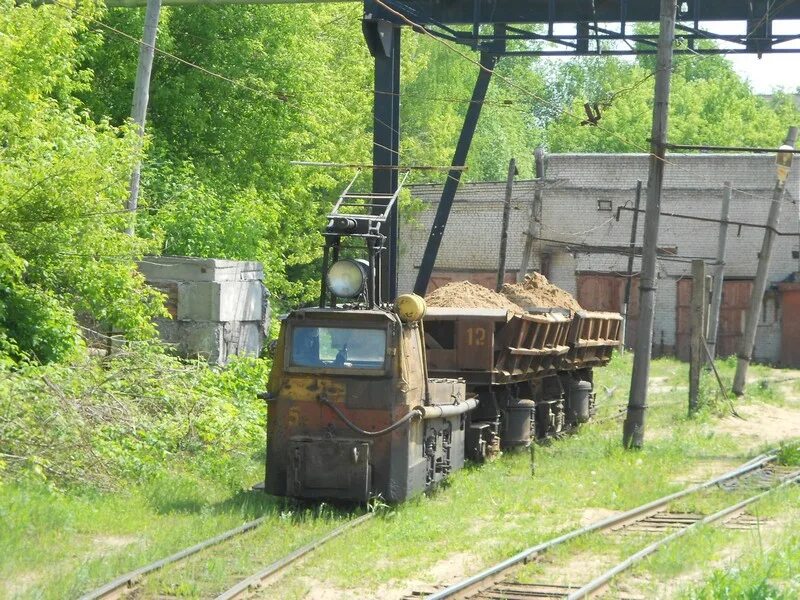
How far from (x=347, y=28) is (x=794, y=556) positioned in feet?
103

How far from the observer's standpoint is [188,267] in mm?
23266

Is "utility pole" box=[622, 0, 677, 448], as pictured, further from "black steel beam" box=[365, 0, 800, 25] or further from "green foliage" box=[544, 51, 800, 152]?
"green foliage" box=[544, 51, 800, 152]

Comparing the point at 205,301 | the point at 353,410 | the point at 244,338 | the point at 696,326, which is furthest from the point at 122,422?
the point at 696,326

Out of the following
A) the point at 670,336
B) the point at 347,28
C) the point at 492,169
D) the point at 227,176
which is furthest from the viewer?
the point at 492,169

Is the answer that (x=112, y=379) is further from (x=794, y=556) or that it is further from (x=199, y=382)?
(x=794, y=556)

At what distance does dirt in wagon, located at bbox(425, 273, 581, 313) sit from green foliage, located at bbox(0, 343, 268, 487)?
342 cm

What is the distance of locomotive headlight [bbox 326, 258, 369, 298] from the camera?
45.2 feet

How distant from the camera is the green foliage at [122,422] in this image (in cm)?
1392

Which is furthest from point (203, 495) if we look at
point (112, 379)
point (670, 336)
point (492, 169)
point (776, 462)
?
point (492, 169)

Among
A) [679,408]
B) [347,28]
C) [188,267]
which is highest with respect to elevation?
[347,28]

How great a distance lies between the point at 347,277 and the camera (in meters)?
13.9

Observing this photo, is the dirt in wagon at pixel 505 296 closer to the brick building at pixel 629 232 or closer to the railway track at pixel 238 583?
the railway track at pixel 238 583

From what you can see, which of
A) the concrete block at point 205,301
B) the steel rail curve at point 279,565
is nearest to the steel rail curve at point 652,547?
the steel rail curve at point 279,565

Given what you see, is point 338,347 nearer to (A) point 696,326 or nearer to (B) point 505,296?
(B) point 505,296
